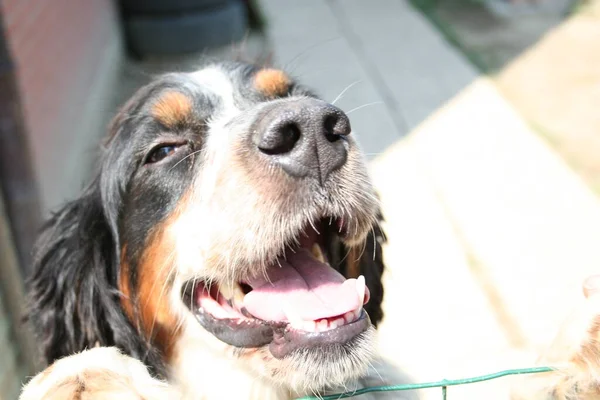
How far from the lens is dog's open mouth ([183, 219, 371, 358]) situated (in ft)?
6.77

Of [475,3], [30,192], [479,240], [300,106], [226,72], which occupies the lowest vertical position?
[475,3]

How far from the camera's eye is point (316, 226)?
2367mm

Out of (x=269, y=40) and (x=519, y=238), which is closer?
(x=519, y=238)

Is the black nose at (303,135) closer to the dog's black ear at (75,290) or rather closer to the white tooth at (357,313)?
the white tooth at (357,313)

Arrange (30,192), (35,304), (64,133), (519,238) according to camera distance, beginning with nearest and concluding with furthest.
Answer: (35,304) < (30,192) < (519,238) < (64,133)

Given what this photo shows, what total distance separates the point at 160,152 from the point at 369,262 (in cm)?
88

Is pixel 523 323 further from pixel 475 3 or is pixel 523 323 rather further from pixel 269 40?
pixel 475 3

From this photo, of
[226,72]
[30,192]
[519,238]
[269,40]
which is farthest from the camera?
[269,40]

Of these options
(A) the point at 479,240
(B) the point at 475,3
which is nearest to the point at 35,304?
(A) the point at 479,240

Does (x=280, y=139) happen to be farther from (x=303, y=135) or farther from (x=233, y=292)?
(x=233, y=292)

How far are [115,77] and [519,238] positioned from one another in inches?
216

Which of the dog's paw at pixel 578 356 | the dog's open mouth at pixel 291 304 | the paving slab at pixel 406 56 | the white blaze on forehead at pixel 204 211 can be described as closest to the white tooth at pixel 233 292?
the dog's open mouth at pixel 291 304

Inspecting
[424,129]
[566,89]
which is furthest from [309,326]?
[566,89]

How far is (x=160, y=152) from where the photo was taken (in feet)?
8.41
